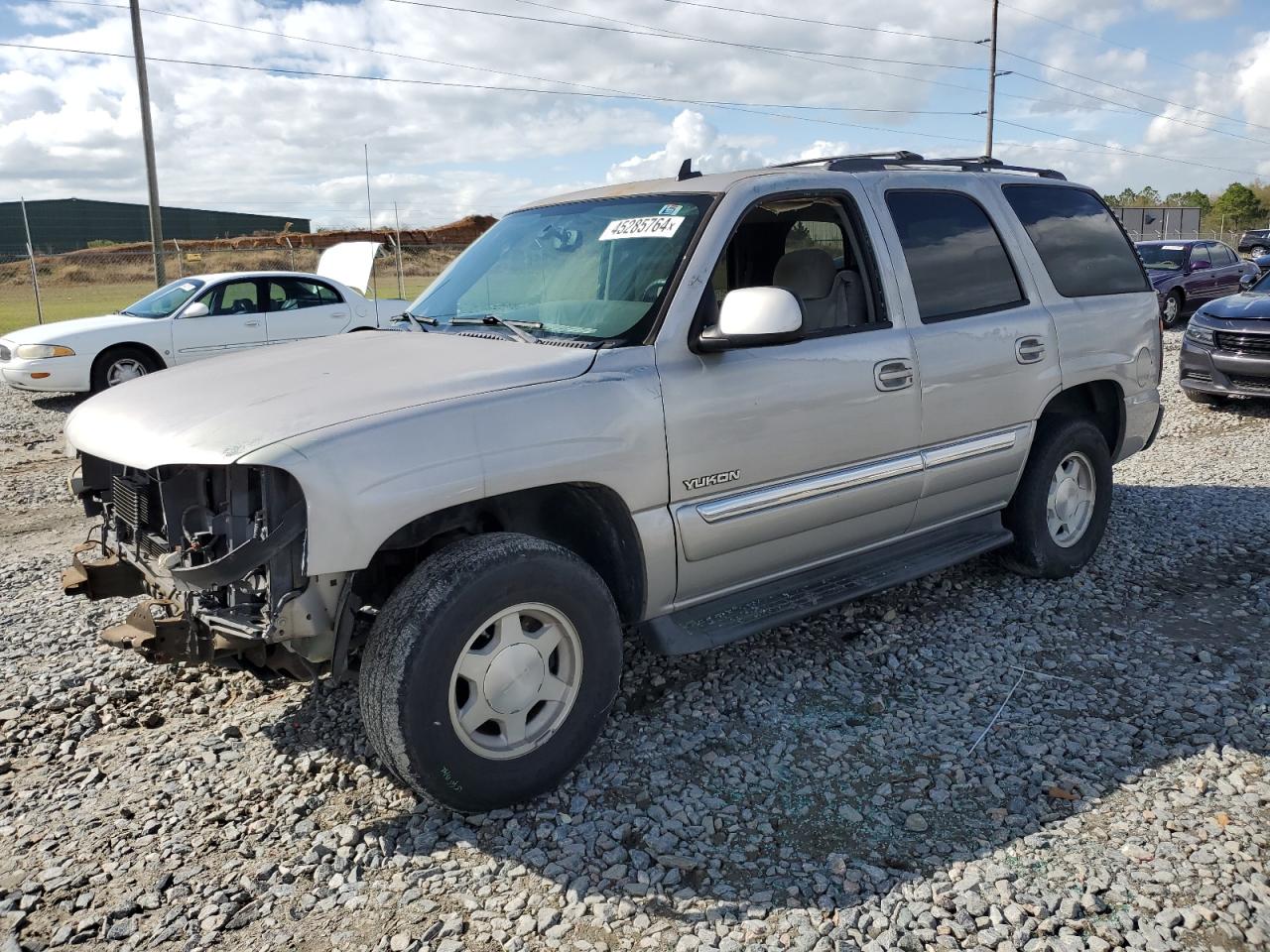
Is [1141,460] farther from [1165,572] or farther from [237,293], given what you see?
[237,293]

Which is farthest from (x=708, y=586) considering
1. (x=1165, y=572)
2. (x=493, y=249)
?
(x=1165, y=572)

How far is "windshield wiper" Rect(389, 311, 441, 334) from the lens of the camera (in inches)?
165

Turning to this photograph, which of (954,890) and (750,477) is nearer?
(954,890)

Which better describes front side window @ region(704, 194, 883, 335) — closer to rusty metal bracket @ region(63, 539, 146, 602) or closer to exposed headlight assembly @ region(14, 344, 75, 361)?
rusty metal bracket @ region(63, 539, 146, 602)

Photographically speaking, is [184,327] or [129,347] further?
[184,327]

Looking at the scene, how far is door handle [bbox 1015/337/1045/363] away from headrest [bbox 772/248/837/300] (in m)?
1.06

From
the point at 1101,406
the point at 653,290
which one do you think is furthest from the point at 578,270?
the point at 1101,406

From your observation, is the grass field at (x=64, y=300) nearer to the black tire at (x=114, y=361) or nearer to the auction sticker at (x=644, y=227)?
the black tire at (x=114, y=361)

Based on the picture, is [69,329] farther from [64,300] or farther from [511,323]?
[64,300]

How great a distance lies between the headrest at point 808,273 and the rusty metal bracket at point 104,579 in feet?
9.09

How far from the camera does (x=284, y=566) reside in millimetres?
2922

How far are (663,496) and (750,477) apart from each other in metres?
0.40

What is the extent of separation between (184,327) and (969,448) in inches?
411

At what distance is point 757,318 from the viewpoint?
11.2 ft
